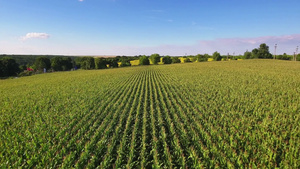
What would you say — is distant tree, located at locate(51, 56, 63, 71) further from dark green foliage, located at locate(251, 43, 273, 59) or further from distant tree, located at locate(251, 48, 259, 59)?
dark green foliage, located at locate(251, 43, 273, 59)

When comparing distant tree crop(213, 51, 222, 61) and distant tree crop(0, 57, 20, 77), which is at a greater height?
distant tree crop(213, 51, 222, 61)

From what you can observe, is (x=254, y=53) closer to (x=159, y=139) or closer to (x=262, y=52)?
(x=262, y=52)

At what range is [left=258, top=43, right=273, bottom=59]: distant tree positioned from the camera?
10040 centimetres

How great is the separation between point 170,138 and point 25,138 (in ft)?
28.3

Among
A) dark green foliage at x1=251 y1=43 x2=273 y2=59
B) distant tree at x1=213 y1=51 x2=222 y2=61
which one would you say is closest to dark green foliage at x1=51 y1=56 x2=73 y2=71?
distant tree at x1=213 y1=51 x2=222 y2=61

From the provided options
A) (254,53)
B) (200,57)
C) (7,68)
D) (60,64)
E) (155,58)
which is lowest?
(7,68)

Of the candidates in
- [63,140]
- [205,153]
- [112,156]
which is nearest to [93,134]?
[63,140]

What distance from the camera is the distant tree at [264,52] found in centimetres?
10040

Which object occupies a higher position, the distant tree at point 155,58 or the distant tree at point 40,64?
the distant tree at point 155,58

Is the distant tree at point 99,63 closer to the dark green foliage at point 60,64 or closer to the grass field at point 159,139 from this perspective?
the dark green foliage at point 60,64

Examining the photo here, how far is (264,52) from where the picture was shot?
334 ft

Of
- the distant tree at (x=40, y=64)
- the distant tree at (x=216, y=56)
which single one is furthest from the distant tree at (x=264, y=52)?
the distant tree at (x=40, y=64)

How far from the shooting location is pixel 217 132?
858 cm

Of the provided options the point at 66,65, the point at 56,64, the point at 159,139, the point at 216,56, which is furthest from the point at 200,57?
the point at 159,139
